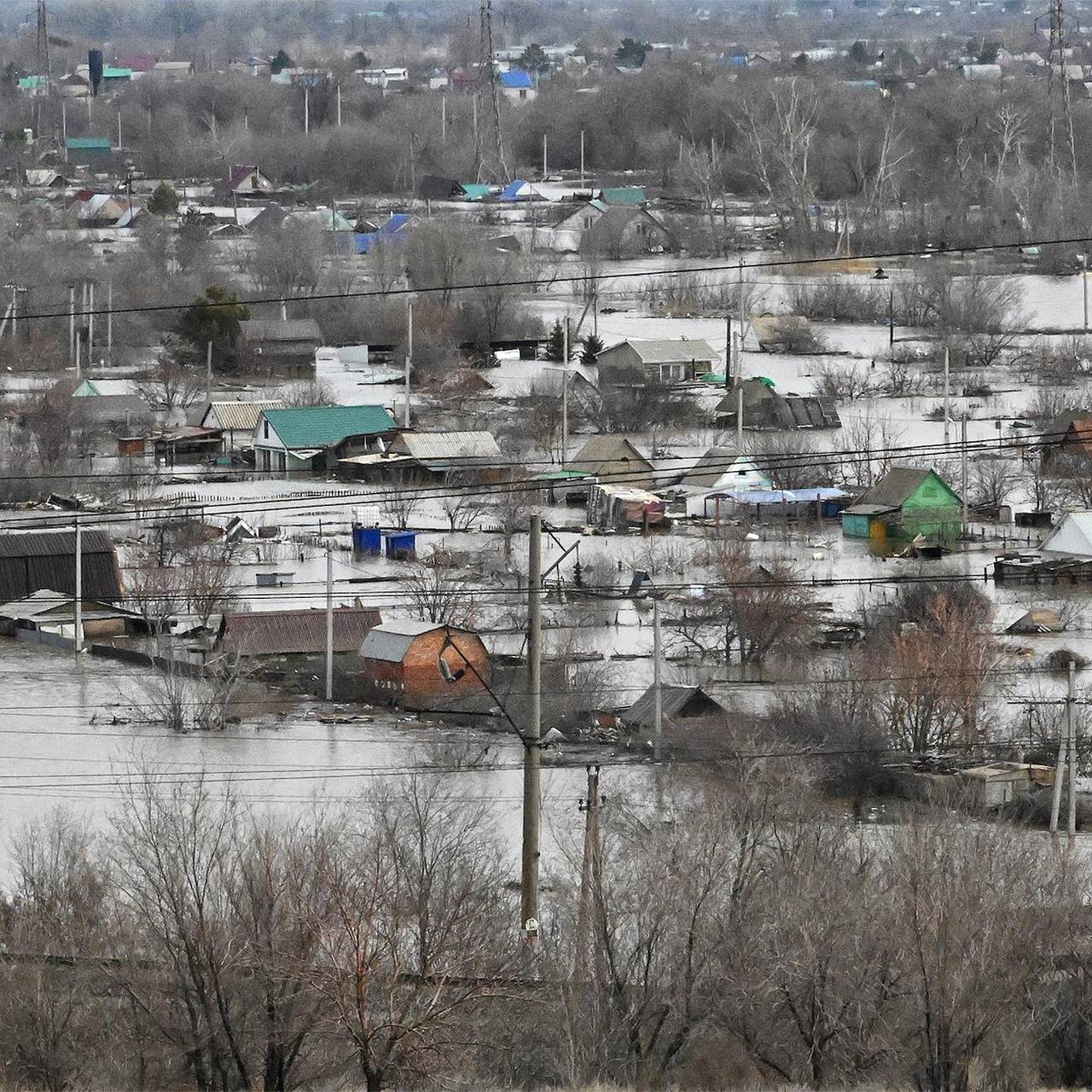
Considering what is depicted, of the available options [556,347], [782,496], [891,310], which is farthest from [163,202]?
[782,496]

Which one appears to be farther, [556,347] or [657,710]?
[556,347]

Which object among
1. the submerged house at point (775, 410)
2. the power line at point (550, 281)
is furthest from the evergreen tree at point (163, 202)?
the submerged house at point (775, 410)

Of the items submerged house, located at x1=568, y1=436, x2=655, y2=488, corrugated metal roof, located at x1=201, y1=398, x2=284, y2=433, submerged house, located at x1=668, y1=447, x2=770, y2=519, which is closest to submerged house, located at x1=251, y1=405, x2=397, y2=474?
corrugated metal roof, located at x1=201, y1=398, x2=284, y2=433

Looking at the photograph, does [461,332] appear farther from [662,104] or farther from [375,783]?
[662,104]

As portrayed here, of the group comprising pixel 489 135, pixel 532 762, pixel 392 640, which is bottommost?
pixel 392 640

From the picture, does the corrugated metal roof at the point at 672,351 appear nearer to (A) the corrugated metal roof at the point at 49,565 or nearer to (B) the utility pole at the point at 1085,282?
(B) the utility pole at the point at 1085,282

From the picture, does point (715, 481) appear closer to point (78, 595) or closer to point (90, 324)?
point (78, 595)

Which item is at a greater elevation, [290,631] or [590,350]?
[590,350]
